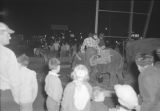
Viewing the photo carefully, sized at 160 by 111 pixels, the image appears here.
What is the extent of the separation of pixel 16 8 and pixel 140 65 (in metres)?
32.2

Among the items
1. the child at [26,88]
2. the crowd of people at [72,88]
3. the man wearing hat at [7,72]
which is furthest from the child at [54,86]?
the man wearing hat at [7,72]

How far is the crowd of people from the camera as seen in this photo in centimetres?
331

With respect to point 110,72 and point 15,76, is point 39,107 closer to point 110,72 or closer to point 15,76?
point 110,72

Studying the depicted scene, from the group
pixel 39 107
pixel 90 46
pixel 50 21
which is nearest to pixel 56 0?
pixel 50 21

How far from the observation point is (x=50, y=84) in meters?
4.70

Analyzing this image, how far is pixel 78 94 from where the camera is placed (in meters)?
4.13

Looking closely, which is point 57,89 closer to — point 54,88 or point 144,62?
point 54,88

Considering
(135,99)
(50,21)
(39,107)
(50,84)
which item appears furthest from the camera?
(50,21)

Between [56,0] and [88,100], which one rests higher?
[56,0]

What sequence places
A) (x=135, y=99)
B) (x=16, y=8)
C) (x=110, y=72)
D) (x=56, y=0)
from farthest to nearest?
(x=56, y=0), (x=16, y=8), (x=110, y=72), (x=135, y=99)

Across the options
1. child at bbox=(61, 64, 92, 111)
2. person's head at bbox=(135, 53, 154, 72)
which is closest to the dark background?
child at bbox=(61, 64, 92, 111)

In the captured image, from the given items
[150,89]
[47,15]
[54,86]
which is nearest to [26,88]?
[54,86]

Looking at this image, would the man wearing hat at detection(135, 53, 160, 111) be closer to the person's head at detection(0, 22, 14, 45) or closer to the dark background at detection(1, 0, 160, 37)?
the person's head at detection(0, 22, 14, 45)

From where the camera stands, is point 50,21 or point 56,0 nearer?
point 56,0
